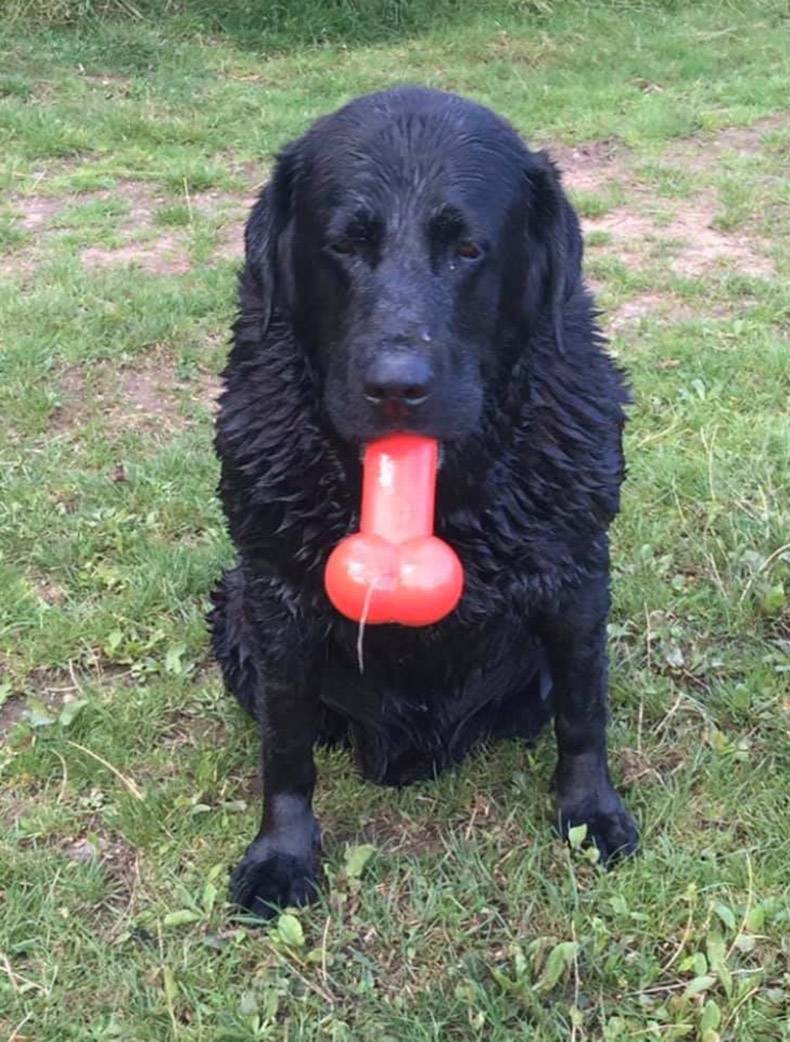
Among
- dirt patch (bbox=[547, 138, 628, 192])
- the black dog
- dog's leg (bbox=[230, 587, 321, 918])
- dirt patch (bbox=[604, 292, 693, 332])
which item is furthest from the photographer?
dirt patch (bbox=[547, 138, 628, 192])

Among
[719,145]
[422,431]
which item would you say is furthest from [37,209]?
[422,431]

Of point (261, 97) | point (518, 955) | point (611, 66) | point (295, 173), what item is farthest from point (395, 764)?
point (611, 66)

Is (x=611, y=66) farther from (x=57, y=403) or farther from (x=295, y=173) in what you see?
(x=295, y=173)

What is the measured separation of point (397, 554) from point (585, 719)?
785 mm

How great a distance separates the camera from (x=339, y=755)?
→ 111 inches

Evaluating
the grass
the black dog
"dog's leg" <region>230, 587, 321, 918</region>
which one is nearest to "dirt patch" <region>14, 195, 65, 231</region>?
the grass

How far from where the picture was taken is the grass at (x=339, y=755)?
7.27ft

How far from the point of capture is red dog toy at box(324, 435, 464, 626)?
1.94m

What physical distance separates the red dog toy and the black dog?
7 centimetres

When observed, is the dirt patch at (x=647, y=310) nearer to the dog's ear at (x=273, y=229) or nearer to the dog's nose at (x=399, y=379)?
the dog's ear at (x=273, y=229)

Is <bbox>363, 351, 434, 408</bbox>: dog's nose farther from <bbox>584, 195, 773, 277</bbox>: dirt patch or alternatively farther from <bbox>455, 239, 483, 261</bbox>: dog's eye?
<bbox>584, 195, 773, 277</bbox>: dirt patch

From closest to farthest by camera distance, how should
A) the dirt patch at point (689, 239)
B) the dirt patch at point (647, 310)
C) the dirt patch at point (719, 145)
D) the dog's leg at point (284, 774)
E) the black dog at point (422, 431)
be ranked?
1. the black dog at point (422, 431)
2. the dog's leg at point (284, 774)
3. the dirt patch at point (647, 310)
4. the dirt patch at point (689, 239)
5. the dirt patch at point (719, 145)

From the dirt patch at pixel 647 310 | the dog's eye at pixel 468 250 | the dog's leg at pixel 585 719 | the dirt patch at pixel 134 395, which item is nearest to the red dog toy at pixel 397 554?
the dog's eye at pixel 468 250

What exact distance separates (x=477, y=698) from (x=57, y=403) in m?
2.40
